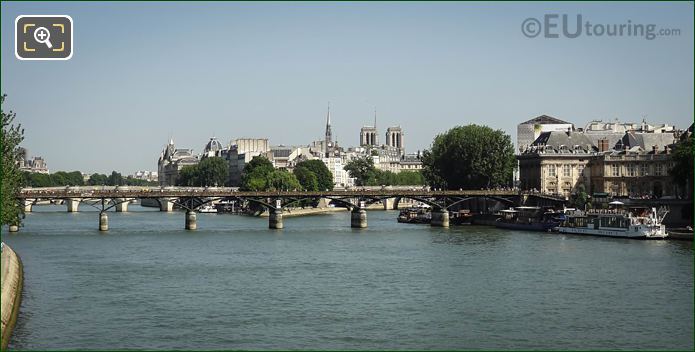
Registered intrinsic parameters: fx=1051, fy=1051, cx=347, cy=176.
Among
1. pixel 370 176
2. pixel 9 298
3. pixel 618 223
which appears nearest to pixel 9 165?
pixel 9 298

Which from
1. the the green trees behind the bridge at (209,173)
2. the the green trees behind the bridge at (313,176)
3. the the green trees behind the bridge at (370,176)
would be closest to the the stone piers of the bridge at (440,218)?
the the green trees behind the bridge at (313,176)

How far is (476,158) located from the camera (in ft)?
310

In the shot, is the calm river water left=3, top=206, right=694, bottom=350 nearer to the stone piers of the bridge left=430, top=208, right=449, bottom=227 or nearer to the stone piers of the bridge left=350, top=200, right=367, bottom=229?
the stone piers of the bridge left=350, top=200, right=367, bottom=229

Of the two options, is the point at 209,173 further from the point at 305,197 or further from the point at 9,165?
the point at 9,165

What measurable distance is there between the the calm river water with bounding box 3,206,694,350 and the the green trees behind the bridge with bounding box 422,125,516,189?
1252 inches

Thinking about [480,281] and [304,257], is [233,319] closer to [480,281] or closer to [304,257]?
[480,281]

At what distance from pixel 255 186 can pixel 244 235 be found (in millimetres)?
50902

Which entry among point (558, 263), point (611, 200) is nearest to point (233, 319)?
point (558, 263)

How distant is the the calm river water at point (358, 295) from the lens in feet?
96.6

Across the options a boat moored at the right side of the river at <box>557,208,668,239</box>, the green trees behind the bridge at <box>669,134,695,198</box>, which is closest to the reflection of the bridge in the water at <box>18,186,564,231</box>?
a boat moored at the right side of the river at <box>557,208,668,239</box>

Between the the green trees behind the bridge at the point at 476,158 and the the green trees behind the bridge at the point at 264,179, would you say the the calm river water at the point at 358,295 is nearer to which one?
the the green trees behind the bridge at the point at 476,158

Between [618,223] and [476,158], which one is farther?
[476,158]

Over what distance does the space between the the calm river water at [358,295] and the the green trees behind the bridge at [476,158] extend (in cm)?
3181

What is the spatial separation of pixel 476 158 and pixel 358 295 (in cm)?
5757
